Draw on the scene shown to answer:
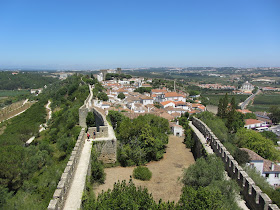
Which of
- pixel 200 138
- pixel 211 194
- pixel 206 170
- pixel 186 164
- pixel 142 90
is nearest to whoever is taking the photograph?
pixel 211 194

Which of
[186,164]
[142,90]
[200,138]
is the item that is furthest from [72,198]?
[142,90]

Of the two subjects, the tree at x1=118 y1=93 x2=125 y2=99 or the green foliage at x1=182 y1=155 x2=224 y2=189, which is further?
the tree at x1=118 y1=93 x2=125 y2=99

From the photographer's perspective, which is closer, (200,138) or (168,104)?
(200,138)

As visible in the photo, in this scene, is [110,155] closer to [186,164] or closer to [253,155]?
[186,164]

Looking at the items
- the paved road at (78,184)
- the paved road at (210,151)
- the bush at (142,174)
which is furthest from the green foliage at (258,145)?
the paved road at (78,184)

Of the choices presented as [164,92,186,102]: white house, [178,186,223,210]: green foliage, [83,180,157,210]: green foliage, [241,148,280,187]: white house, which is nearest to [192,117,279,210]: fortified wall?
[178,186,223,210]: green foliage

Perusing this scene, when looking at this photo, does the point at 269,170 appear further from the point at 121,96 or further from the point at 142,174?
the point at 121,96

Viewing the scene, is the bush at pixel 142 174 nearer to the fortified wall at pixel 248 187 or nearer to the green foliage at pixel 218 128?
the fortified wall at pixel 248 187

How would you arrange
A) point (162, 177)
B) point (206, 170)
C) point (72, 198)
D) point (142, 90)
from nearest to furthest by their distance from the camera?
point (72, 198)
point (206, 170)
point (162, 177)
point (142, 90)

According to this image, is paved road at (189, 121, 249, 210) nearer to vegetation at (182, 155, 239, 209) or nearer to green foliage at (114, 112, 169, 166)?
vegetation at (182, 155, 239, 209)
